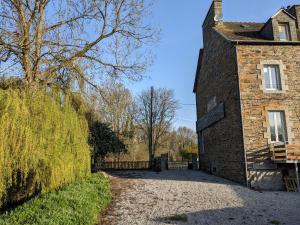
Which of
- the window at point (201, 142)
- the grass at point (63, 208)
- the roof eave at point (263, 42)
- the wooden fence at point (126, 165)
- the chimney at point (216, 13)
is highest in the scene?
the chimney at point (216, 13)

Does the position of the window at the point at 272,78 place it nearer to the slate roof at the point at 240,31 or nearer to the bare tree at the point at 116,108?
the slate roof at the point at 240,31

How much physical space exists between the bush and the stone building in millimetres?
7580

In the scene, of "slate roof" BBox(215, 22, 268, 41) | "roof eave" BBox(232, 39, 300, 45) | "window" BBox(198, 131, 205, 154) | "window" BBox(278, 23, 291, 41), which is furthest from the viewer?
"window" BBox(198, 131, 205, 154)

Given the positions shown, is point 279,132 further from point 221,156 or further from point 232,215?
point 232,215

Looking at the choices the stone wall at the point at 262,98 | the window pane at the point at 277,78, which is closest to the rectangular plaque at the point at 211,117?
the stone wall at the point at 262,98

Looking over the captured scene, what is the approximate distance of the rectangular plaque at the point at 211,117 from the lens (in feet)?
50.9

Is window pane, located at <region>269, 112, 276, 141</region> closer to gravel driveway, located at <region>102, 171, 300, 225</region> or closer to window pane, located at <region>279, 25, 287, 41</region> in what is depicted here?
gravel driveway, located at <region>102, 171, 300, 225</region>

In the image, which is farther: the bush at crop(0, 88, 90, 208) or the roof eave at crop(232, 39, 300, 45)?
the roof eave at crop(232, 39, 300, 45)

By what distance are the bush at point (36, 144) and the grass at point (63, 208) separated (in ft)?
1.22

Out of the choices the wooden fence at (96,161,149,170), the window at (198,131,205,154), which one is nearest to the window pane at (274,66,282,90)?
the window at (198,131,205,154)

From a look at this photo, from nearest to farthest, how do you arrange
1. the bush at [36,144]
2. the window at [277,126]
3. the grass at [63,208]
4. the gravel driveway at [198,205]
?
1. the grass at [63,208]
2. the bush at [36,144]
3. the gravel driveway at [198,205]
4. the window at [277,126]

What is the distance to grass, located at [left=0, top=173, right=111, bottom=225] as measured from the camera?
20.4 feet

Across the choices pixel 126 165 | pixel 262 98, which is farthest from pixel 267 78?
pixel 126 165

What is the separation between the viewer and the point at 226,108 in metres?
14.9
